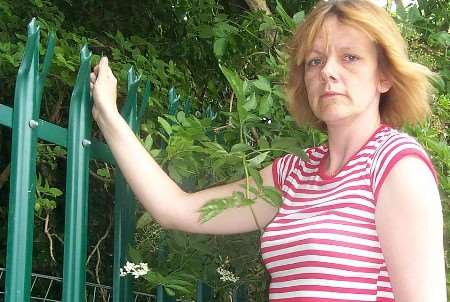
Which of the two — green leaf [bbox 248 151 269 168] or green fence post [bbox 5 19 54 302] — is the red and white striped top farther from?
green fence post [bbox 5 19 54 302]

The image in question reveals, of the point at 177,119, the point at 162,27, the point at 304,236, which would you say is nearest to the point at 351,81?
the point at 304,236

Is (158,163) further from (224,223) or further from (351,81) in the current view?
(351,81)

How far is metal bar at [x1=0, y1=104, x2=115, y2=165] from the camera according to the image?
1404mm

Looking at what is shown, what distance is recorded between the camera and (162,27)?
14.3 ft

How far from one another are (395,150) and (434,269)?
0.23 metres

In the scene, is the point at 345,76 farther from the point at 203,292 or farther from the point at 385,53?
the point at 203,292

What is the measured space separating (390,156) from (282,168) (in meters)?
0.35

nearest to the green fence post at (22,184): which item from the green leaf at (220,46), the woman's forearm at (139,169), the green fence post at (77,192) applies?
the green fence post at (77,192)

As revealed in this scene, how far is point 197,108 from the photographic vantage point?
11.8 feet

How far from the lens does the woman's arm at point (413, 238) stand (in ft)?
4.64

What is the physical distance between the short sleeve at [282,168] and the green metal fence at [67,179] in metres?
0.33

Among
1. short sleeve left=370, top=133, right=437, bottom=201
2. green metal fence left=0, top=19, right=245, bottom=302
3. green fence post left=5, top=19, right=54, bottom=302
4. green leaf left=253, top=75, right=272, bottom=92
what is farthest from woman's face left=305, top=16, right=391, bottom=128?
green fence post left=5, top=19, right=54, bottom=302

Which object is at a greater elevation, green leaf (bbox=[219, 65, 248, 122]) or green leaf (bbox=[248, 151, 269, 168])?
green leaf (bbox=[219, 65, 248, 122])

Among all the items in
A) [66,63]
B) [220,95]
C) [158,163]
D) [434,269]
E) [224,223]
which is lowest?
[434,269]
